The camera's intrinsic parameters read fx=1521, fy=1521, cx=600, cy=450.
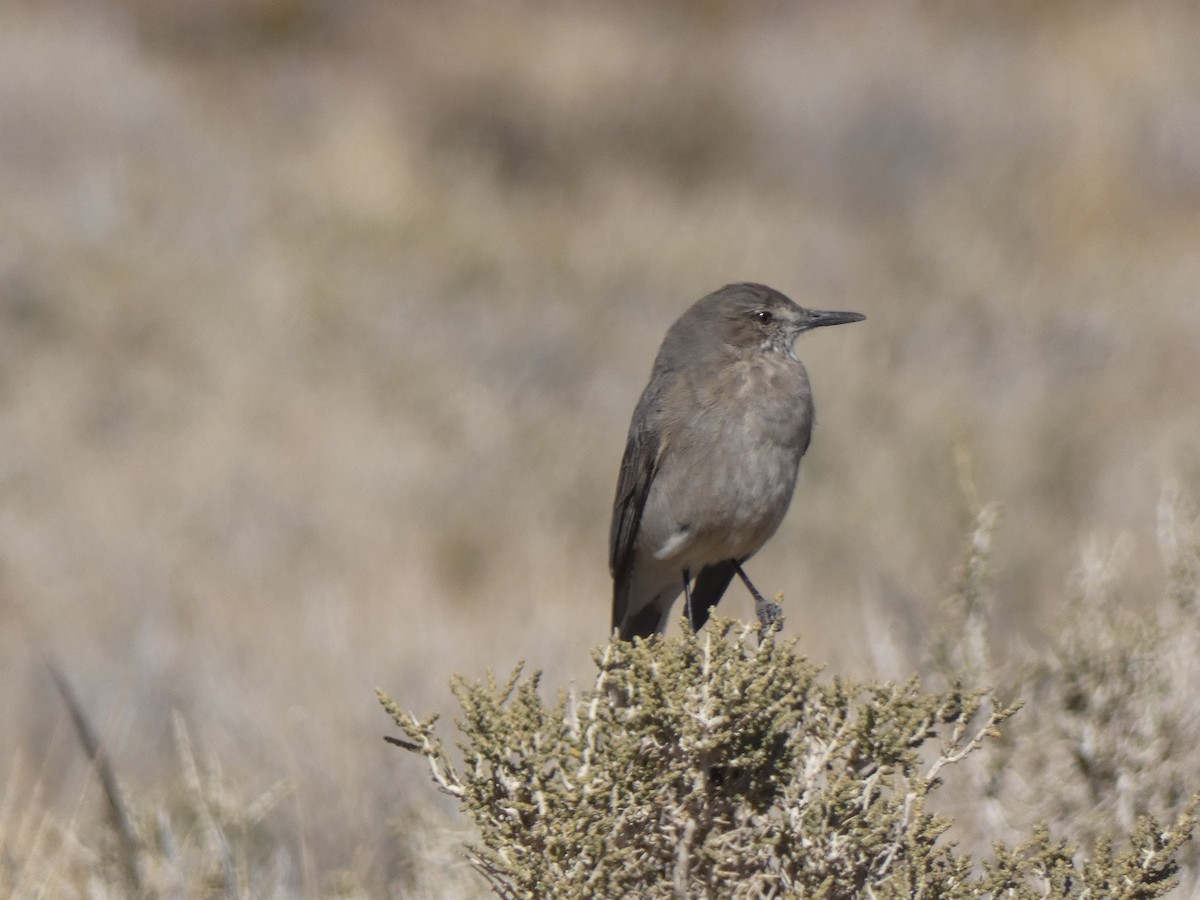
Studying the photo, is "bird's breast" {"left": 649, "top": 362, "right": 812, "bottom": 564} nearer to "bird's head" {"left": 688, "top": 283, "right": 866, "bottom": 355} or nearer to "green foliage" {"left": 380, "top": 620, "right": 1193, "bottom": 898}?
"bird's head" {"left": 688, "top": 283, "right": 866, "bottom": 355}

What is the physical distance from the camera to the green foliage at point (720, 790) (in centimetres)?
275

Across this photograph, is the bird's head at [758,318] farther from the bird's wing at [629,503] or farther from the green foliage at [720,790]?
the green foliage at [720,790]

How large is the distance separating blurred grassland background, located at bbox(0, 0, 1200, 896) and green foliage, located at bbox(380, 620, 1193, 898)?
137 cm

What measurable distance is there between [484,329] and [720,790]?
1008 cm

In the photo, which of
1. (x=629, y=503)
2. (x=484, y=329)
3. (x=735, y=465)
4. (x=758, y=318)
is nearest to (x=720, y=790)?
(x=735, y=465)

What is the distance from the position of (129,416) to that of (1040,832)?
8964 mm

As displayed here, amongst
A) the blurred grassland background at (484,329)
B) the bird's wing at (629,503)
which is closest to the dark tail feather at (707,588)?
the bird's wing at (629,503)

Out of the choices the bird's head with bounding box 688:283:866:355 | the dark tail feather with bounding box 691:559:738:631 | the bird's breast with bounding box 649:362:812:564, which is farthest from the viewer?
the dark tail feather with bounding box 691:559:738:631

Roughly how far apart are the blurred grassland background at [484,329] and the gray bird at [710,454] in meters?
0.53

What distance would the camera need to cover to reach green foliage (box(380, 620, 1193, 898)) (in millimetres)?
2746

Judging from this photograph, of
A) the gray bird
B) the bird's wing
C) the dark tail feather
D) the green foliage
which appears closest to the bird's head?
the gray bird

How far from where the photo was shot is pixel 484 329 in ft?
41.9

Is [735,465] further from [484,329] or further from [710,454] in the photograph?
[484,329]

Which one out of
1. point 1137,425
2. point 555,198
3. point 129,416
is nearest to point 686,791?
point 129,416
